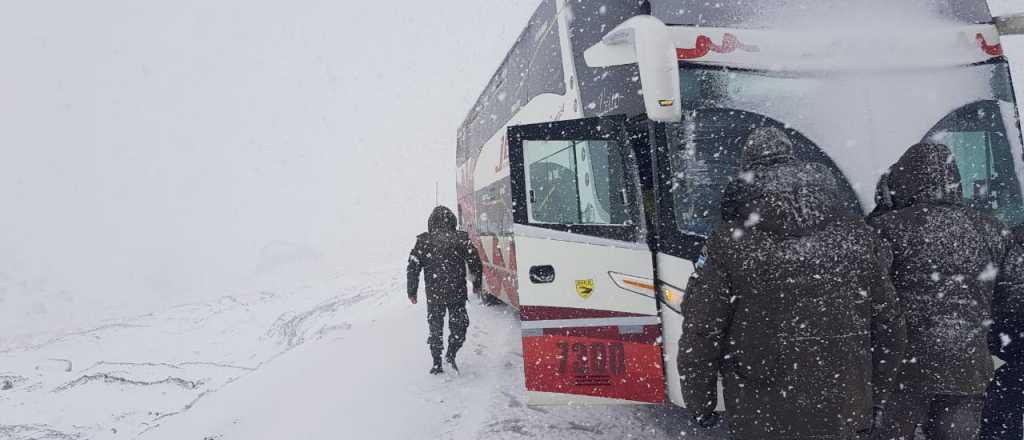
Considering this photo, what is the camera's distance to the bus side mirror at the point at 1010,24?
3.90m

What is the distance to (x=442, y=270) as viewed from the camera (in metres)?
6.15

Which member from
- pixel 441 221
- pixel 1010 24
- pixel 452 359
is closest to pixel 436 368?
pixel 452 359

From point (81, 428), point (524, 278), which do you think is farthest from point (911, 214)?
point (81, 428)

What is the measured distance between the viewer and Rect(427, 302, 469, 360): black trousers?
625cm

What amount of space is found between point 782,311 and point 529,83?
15.8 feet

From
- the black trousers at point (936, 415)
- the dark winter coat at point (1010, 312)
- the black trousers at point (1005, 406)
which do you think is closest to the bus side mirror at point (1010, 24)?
the dark winter coat at point (1010, 312)

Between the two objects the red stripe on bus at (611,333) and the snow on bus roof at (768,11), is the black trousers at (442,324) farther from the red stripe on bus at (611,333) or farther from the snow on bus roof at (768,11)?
the snow on bus roof at (768,11)

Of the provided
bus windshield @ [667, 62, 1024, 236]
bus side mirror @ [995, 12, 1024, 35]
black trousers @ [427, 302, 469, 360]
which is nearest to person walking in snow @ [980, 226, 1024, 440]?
bus windshield @ [667, 62, 1024, 236]

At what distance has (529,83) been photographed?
6.32m

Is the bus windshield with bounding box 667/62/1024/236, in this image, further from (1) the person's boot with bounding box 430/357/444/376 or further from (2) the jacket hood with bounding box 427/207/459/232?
(1) the person's boot with bounding box 430/357/444/376

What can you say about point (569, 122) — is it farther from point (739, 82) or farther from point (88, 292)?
point (88, 292)

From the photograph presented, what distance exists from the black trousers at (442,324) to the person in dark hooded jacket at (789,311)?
174 inches

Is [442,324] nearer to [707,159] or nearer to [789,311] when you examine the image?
[707,159]

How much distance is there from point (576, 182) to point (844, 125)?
5.88ft
